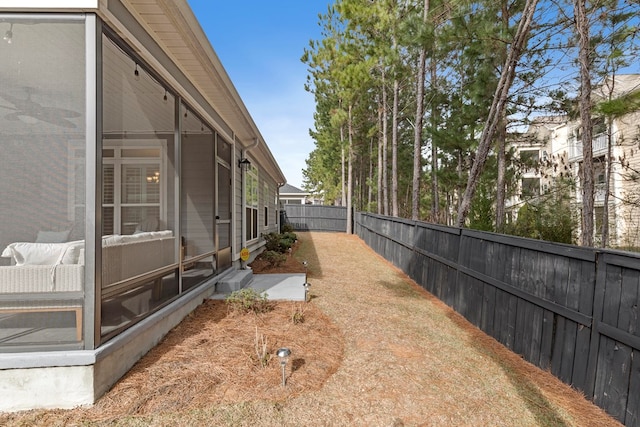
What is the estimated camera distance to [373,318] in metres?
4.46

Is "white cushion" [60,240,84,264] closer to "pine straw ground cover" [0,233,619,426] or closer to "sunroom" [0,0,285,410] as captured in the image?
"sunroom" [0,0,285,410]

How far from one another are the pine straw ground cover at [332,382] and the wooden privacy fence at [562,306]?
0.18m

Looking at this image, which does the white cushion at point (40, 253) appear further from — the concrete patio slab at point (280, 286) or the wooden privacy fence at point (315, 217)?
the wooden privacy fence at point (315, 217)

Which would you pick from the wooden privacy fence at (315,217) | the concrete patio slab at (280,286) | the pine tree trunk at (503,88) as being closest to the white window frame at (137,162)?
the concrete patio slab at (280,286)

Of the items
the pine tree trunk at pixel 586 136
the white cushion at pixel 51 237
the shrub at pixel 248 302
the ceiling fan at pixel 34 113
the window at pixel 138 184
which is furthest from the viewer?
the pine tree trunk at pixel 586 136

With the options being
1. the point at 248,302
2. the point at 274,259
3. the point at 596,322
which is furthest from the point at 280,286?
the point at 596,322

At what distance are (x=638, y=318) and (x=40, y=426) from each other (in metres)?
4.27

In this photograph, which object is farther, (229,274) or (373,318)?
(229,274)

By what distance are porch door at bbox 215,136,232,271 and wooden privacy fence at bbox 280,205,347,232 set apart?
15.1 meters

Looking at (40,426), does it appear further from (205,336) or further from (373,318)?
(373,318)

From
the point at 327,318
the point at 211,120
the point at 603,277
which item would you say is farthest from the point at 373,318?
the point at 211,120

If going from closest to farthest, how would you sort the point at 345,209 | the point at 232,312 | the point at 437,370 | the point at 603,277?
the point at 603,277, the point at 437,370, the point at 232,312, the point at 345,209

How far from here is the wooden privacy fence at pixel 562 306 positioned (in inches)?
92.7

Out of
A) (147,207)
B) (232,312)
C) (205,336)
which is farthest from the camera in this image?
(147,207)
